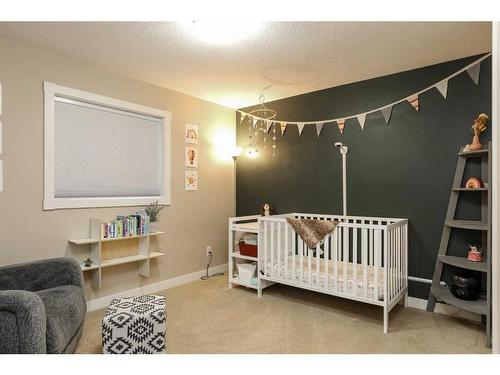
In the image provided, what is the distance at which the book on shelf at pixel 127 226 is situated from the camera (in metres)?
2.83

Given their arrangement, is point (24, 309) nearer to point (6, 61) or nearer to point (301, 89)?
point (6, 61)

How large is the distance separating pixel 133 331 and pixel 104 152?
181cm

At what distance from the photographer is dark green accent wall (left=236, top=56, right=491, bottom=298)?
267 cm

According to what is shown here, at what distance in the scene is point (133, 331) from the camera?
6.29 feet

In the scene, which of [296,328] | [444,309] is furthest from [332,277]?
[444,309]

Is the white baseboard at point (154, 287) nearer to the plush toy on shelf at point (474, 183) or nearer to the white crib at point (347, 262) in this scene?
the white crib at point (347, 262)

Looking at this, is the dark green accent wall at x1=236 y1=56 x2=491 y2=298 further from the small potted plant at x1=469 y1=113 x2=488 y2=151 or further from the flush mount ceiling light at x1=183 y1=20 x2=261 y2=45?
the flush mount ceiling light at x1=183 y1=20 x2=261 y2=45

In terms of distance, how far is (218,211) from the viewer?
13.5 ft

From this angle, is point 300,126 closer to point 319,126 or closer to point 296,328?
point 319,126

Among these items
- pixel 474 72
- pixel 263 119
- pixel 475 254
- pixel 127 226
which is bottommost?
pixel 475 254

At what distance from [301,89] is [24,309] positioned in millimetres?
3154

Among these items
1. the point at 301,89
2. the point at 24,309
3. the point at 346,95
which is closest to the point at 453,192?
the point at 346,95

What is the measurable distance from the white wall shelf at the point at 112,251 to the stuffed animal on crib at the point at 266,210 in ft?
4.34
